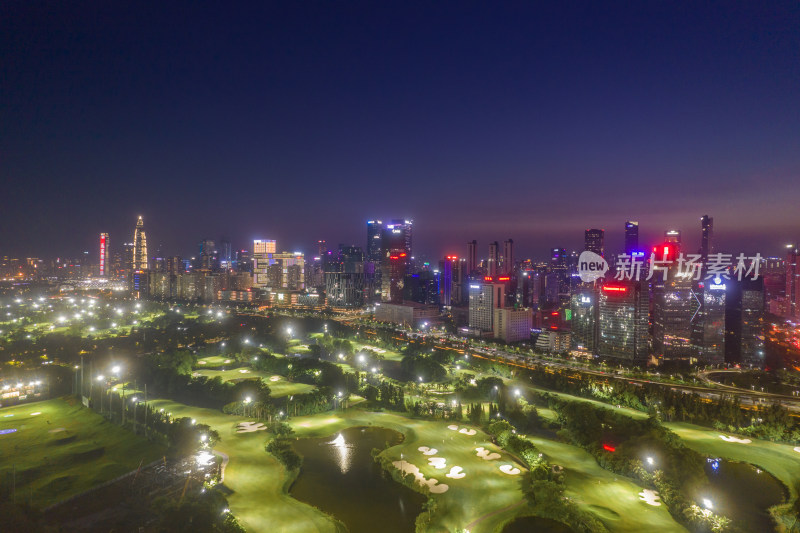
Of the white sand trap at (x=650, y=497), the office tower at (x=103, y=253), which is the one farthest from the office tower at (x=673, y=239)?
the office tower at (x=103, y=253)

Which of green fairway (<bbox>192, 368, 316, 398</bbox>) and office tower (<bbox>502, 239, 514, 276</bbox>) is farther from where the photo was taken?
office tower (<bbox>502, 239, 514, 276</bbox>)

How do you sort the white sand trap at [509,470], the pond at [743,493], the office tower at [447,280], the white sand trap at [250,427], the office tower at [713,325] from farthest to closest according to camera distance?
the office tower at [447,280] < the office tower at [713,325] < the white sand trap at [250,427] < the white sand trap at [509,470] < the pond at [743,493]

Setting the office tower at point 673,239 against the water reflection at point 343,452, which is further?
the office tower at point 673,239

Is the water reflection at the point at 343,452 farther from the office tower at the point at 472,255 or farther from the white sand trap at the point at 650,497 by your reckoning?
the office tower at the point at 472,255

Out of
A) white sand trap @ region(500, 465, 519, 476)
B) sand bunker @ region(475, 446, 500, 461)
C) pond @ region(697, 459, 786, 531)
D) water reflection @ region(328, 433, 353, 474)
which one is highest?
white sand trap @ region(500, 465, 519, 476)

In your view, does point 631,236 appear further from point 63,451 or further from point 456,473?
point 63,451

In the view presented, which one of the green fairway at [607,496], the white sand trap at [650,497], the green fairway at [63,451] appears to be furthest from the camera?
the green fairway at [63,451]

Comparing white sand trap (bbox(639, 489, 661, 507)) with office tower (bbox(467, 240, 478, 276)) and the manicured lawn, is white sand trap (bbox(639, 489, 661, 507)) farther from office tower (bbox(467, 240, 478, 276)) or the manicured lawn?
office tower (bbox(467, 240, 478, 276))

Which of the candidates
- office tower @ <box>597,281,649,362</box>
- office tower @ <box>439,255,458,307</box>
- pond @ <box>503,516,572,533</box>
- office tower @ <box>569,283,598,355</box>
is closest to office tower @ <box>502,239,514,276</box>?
office tower @ <box>439,255,458,307</box>

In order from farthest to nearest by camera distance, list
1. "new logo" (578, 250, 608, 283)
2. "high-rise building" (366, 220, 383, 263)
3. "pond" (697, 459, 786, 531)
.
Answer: "high-rise building" (366, 220, 383, 263) < "new logo" (578, 250, 608, 283) < "pond" (697, 459, 786, 531)
